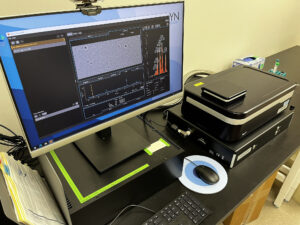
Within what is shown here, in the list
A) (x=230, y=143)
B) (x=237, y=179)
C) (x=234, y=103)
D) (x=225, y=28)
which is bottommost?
(x=237, y=179)

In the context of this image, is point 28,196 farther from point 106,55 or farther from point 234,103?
point 234,103

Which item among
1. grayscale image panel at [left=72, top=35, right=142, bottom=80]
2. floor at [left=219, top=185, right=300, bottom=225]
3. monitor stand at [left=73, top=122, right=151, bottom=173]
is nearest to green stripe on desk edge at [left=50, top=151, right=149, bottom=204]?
monitor stand at [left=73, top=122, right=151, bottom=173]

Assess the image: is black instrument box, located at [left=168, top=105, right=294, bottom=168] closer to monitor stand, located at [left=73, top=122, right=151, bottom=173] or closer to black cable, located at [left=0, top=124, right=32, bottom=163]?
monitor stand, located at [left=73, top=122, right=151, bottom=173]

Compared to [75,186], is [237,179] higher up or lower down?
lower down

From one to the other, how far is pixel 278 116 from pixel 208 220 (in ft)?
1.95

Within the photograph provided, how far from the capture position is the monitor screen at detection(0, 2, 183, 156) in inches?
21.8

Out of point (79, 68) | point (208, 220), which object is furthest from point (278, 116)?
point (79, 68)

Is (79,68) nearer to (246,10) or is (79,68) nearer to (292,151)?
(292,151)

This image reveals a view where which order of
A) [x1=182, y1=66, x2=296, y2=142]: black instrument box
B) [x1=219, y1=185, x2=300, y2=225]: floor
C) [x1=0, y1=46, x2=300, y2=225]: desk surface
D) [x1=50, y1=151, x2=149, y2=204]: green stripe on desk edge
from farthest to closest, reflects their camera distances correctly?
1. [x1=219, y1=185, x2=300, y2=225]: floor
2. [x1=182, y1=66, x2=296, y2=142]: black instrument box
3. [x1=0, y1=46, x2=300, y2=225]: desk surface
4. [x1=50, y1=151, x2=149, y2=204]: green stripe on desk edge

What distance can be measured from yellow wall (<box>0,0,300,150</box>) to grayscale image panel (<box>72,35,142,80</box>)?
324 millimetres

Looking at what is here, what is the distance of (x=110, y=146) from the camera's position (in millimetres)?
811

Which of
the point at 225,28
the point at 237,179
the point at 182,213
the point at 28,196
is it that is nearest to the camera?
the point at 28,196

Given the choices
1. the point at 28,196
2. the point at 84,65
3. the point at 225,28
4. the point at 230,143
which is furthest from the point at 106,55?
the point at 225,28

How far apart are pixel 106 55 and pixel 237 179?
633 millimetres
